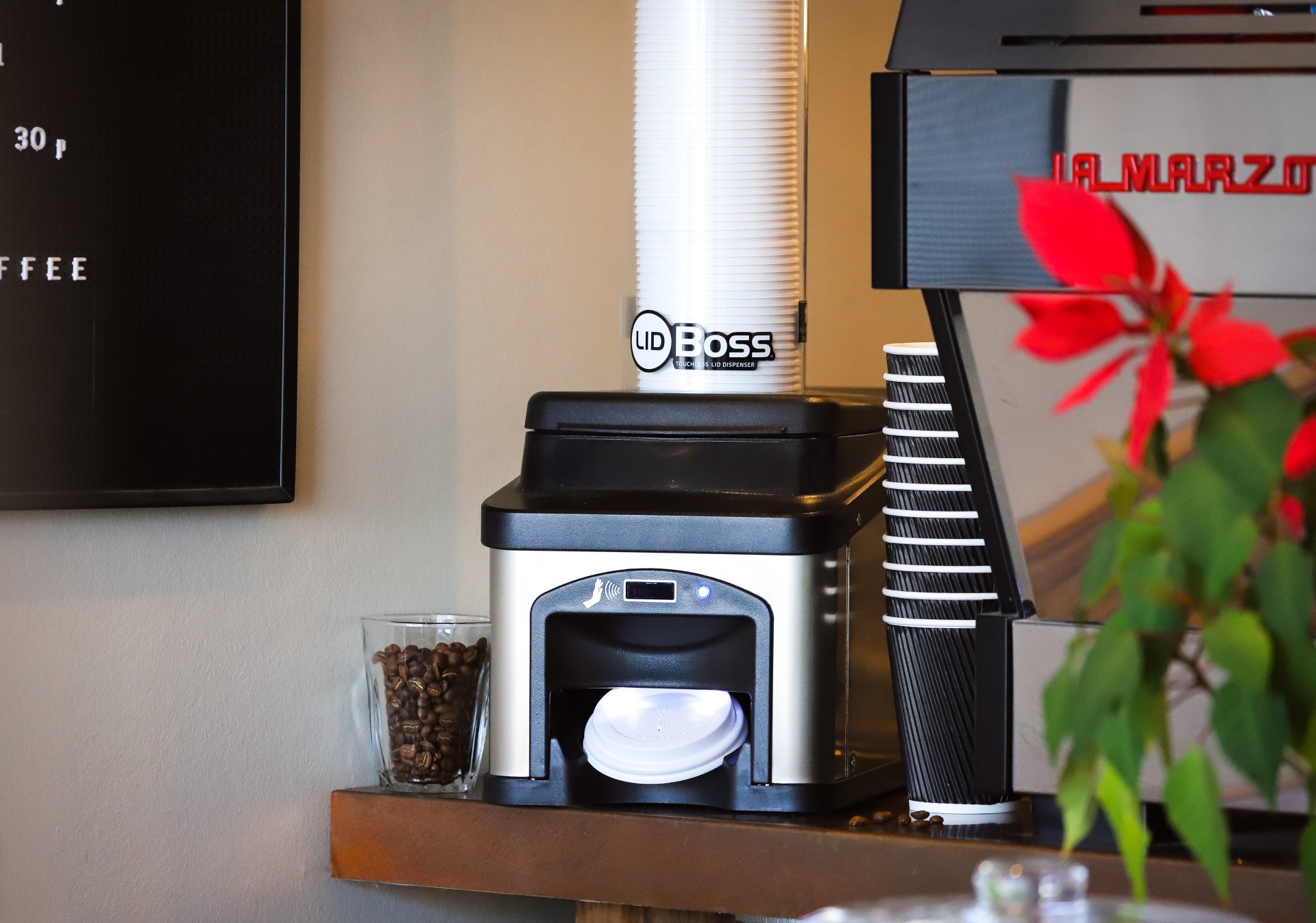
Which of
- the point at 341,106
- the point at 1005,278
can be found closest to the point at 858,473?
the point at 1005,278

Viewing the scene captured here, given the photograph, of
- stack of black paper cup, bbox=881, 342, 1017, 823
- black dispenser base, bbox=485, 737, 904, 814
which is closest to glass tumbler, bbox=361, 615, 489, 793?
black dispenser base, bbox=485, 737, 904, 814

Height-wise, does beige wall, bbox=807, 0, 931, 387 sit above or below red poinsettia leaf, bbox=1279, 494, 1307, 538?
above

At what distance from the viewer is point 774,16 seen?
1.45m

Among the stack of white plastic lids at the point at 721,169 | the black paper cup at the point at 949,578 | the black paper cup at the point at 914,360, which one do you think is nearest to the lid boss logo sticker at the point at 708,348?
the stack of white plastic lids at the point at 721,169

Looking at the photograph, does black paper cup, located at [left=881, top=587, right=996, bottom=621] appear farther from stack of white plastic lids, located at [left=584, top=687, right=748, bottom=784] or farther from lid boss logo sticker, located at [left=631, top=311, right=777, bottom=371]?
lid boss logo sticker, located at [left=631, top=311, right=777, bottom=371]

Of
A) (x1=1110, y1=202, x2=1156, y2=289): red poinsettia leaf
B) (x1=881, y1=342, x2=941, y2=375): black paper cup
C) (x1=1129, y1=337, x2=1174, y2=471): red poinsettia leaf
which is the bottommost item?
(x1=1129, y1=337, x2=1174, y2=471): red poinsettia leaf

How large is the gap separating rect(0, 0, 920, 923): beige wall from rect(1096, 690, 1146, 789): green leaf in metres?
1.08

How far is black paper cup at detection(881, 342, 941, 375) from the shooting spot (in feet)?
4.18

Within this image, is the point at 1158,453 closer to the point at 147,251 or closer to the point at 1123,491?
the point at 1123,491

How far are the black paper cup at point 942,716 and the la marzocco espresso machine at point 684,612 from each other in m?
0.07

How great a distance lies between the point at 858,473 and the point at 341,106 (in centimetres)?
62

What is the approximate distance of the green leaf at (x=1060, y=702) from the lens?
409 millimetres

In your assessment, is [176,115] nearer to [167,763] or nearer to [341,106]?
[341,106]

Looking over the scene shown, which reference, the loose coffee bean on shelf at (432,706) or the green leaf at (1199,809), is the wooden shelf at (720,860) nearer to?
the loose coffee bean on shelf at (432,706)
